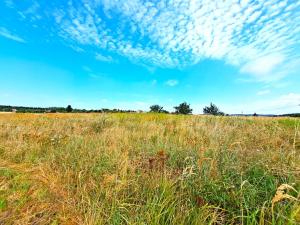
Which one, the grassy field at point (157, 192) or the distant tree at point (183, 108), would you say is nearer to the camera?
the grassy field at point (157, 192)

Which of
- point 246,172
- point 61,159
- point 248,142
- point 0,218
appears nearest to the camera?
point 0,218

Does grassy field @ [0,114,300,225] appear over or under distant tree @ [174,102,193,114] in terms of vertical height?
under

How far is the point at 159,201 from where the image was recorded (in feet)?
7.09

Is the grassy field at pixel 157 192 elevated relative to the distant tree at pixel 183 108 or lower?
lower

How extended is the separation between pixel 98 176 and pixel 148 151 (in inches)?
47.6

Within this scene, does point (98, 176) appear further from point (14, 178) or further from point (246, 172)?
point (246, 172)

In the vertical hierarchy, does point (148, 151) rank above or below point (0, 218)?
above

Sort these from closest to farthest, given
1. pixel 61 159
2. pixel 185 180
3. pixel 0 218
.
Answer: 1. pixel 0 218
2. pixel 185 180
3. pixel 61 159

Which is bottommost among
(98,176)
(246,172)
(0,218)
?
(0,218)

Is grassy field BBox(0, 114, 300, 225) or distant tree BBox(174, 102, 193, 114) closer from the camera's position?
grassy field BBox(0, 114, 300, 225)

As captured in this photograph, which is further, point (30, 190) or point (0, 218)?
point (30, 190)

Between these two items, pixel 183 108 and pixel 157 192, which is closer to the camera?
pixel 157 192

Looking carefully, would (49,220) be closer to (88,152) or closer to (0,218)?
(0,218)

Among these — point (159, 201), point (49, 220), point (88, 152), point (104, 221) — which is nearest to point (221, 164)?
point (159, 201)
